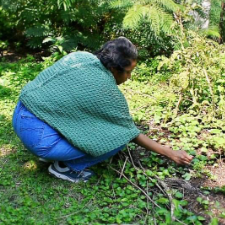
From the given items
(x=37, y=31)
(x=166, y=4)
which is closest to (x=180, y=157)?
(x=166, y=4)

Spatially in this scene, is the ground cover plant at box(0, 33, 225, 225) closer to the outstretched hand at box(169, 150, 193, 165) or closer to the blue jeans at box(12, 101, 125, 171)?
the outstretched hand at box(169, 150, 193, 165)

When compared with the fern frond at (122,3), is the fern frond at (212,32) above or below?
below

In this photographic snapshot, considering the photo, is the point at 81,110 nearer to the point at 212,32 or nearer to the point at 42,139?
the point at 42,139

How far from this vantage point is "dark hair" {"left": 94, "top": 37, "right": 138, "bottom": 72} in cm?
246

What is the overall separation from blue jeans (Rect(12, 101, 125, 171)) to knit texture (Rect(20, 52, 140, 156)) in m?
0.05

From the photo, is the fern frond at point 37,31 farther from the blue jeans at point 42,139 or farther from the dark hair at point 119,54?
the dark hair at point 119,54

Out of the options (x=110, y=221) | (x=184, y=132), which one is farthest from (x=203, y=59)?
(x=110, y=221)

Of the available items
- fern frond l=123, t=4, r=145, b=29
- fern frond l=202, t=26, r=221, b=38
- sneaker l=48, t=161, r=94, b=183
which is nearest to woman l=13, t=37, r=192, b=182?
sneaker l=48, t=161, r=94, b=183

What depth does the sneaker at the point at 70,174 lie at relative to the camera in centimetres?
264

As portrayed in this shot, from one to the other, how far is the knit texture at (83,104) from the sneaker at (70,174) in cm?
23

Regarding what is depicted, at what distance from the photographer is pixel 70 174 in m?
2.65

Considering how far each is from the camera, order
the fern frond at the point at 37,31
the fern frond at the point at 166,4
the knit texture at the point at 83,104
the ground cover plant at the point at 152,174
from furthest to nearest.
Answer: the fern frond at the point at 37,31 < the fern frond at the point at 166,4 < the knit texture at the point at 83,104 < the ground cover plant at the point at 152,174

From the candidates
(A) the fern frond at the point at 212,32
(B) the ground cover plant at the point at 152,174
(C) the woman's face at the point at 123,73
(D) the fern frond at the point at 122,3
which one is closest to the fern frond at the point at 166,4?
(D) the fern frond at the point at 122,3

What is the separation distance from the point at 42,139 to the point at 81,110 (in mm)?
308
